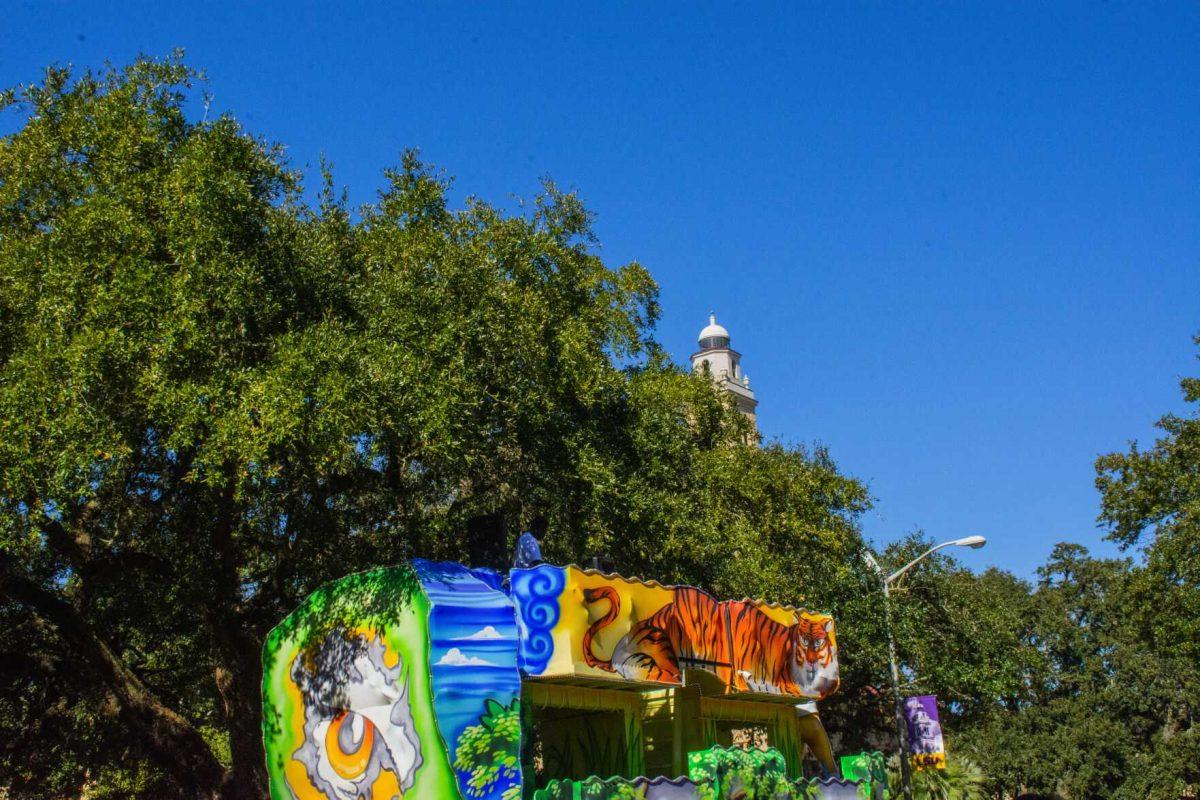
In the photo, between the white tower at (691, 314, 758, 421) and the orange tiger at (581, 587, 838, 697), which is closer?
the orange tiger at (581, 587, 838, 697)

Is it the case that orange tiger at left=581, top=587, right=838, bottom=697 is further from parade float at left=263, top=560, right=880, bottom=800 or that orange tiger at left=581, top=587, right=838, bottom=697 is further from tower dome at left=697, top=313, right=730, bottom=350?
tower dome at left=697, top=313, right=730, bottom=350

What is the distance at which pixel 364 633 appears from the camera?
43.2 feet


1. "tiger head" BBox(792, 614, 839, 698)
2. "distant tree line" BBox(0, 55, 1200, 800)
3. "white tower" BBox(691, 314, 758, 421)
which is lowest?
"tiger head" BBox(792, 614, 839, 698)

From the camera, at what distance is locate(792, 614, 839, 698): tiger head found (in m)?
19.2

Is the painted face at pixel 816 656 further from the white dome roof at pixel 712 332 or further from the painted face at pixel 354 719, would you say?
the white dome roof at pixel 712 332

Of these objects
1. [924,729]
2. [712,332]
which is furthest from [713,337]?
[924,729]

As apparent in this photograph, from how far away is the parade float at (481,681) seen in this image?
481 inches

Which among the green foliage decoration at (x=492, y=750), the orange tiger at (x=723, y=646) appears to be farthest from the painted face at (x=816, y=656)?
the green foliage decoration at (x=492, y=750)

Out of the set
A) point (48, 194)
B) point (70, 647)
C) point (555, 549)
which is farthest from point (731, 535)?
point (48, 194)

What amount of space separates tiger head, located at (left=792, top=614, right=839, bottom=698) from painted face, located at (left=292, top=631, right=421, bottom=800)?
8913 mm

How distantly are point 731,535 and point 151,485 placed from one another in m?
13.4

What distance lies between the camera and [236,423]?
564 inches

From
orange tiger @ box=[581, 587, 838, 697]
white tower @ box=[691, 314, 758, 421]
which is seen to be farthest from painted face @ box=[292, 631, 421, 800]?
white tower @ box=[691, 314, 758, 421]

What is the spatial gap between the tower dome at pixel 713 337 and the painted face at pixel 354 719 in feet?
225
